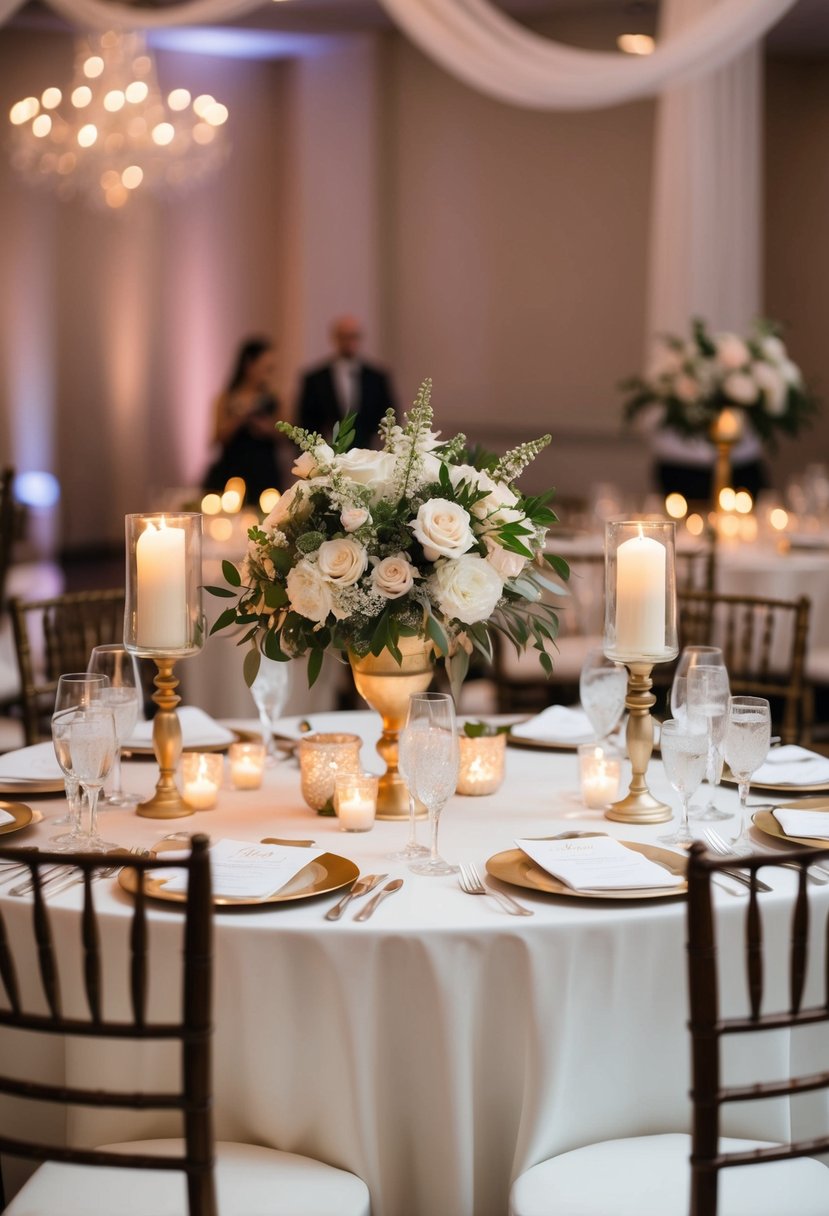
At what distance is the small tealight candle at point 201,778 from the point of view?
89.8 inches

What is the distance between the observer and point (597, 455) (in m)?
9.43

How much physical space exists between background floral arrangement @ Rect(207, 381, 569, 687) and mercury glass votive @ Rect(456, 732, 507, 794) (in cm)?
23

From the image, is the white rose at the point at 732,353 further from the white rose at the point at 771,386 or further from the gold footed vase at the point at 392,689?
the gold footed vase at the point at 392,689

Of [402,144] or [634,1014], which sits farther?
[402,144]

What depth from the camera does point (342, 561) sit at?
6.61 feet

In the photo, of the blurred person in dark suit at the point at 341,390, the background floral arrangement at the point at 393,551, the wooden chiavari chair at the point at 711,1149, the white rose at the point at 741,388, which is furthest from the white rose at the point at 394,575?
the blurred person in dark suit at the point at 341,390

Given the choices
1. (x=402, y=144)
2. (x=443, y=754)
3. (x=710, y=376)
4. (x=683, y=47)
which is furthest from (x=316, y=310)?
(x=443, y=754)

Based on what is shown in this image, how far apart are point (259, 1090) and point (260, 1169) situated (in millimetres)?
99

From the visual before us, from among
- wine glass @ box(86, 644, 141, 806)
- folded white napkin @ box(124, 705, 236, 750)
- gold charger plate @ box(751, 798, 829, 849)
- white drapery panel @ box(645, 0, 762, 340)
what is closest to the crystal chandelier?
white drapery panel @ box(645, 0, 762, 340)

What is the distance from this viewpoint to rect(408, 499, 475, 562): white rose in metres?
2.00

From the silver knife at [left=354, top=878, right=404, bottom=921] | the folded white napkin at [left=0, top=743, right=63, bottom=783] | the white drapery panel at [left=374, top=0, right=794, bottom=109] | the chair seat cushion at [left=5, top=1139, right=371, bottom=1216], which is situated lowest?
the chair seat cushion at [left=5, top=1139, right=371, bottom=1216]

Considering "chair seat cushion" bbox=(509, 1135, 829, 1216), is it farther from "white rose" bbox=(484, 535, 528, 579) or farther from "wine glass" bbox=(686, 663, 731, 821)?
"white rose" bbox=(484, 535, 528, 579)

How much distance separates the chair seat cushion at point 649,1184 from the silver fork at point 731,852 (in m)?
0.36

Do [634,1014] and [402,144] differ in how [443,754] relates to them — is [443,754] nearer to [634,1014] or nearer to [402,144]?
[634,1014]
